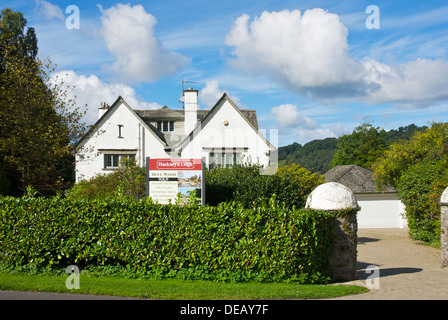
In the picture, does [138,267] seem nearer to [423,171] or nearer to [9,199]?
[9,199]

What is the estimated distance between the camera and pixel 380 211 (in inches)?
1286

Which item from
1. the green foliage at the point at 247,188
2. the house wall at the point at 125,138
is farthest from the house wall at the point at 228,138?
the green foliage at the point at 247,188

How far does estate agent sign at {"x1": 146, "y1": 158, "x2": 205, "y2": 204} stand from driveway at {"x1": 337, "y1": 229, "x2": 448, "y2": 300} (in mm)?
5628

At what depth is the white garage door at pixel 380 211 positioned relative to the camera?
3247 centimetres

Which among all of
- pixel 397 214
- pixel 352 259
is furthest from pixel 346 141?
pixel 352 259

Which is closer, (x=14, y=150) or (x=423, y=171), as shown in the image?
(x=14, y=150)

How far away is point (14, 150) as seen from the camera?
57.3 ft

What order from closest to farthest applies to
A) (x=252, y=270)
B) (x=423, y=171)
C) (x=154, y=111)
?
(x=252, y=270)
(x=423, y=171)
(x=154, y=111)

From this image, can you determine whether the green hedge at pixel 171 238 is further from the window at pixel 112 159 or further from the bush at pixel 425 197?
the window at pixel 112 159

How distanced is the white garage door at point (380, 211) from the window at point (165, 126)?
60.6ft

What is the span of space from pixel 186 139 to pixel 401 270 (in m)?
24.0

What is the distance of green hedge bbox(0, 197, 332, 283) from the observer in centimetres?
973

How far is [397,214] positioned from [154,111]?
936 inches

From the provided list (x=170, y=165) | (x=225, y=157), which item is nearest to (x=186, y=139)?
(x=225, y=157)
